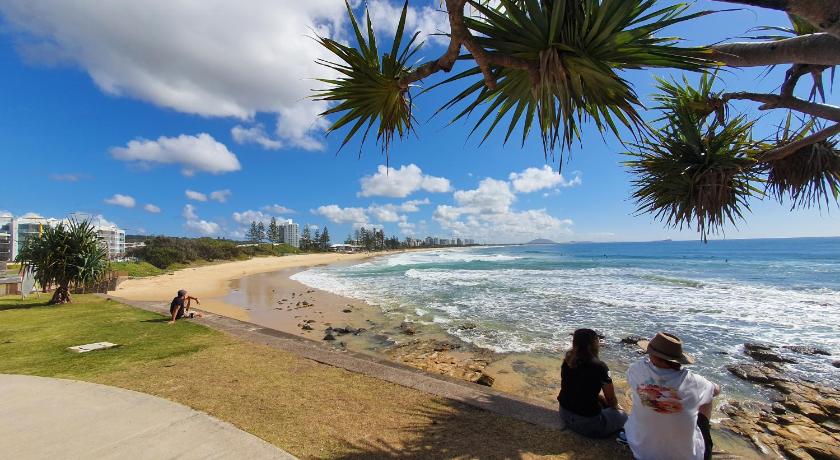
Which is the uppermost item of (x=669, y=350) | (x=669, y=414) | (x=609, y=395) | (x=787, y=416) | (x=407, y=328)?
(x=669, y=350)

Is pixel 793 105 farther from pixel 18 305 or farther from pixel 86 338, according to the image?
pixel 18 305

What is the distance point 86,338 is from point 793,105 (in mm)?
9990

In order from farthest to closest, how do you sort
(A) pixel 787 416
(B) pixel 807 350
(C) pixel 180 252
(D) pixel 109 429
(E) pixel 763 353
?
1. (C) pixel 180 252
2. (B) pixel 807 350
3. (E) pixel 763 353
4. (A) pixel 787 416
5. (D) pixel 109 429

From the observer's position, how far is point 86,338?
21.4 ft

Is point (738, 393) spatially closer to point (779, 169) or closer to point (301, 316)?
point (779, 169)

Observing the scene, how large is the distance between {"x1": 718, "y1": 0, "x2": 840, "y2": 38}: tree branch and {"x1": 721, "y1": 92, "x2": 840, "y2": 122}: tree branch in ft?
5.11

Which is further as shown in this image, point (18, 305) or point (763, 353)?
point (18, 305)

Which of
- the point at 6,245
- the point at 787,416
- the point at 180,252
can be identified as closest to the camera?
the point at 787,416

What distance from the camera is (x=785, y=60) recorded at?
2.20 meters

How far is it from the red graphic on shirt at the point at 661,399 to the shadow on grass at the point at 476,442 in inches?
24.6

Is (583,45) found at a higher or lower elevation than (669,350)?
higher

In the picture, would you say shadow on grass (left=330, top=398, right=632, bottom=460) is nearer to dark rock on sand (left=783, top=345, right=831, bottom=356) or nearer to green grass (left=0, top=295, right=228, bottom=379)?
green grass (left=0, top=295, right=228, bottom=379)

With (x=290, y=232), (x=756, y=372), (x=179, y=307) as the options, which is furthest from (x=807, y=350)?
(x=290, y=232)

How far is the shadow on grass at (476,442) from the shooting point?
2.93 meters
